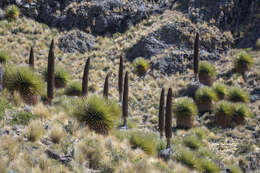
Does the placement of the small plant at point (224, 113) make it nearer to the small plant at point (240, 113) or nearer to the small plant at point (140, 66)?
the small plant at point (240, 113)

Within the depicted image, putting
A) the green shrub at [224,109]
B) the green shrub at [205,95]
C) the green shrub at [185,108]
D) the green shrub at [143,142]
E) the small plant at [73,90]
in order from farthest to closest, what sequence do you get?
1. the green shrub at [205,95]
2. the small plant at [73,90]
3. the green shrub at [185,108]
4. the green shrub at [224,109]
5. the green shrub at [143,142]

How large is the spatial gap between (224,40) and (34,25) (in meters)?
22.8

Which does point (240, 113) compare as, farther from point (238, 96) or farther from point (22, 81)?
point (22, 81)

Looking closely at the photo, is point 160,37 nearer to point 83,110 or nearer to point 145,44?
point 145,44

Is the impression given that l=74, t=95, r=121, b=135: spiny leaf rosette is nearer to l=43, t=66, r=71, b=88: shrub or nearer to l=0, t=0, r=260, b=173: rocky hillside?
l=0, t=0, r=260, b=173: rocky hillside

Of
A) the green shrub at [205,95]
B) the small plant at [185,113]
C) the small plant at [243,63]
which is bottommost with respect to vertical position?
the small plant at [185,113]

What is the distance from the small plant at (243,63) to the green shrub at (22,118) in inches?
804

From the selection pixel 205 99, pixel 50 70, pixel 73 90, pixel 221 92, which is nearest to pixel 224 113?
pixel 205 99

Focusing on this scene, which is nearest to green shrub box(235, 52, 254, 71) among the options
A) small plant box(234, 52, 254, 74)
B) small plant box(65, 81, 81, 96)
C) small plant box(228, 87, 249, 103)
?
small plant box(234, 52, 254, 74)

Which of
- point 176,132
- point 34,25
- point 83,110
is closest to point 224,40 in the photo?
point 176,132

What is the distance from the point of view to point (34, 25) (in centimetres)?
3306

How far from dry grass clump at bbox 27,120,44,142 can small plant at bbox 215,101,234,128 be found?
45.9 ft

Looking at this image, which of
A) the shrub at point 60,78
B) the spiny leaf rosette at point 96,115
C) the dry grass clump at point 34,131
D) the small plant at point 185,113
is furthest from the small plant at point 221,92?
the dry grass clump at point 34,131

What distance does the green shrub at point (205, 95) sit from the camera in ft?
A: 67.7
